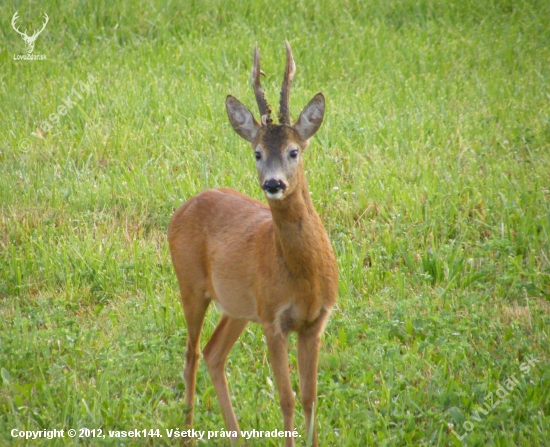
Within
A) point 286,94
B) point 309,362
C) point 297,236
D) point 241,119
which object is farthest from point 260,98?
point 309,362

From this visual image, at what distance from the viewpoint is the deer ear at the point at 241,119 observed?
4633 mm

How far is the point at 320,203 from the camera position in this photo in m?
6.99

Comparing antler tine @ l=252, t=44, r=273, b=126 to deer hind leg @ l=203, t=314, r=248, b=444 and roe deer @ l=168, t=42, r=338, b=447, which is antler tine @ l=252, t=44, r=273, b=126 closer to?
roe deer @ l=168, t=42, r=338, b=447

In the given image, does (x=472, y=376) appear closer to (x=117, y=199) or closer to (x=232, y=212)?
(x=232, y=212)

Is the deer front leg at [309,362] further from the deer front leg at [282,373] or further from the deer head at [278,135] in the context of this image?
the deer head at [278,135]

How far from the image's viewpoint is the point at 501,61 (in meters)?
9.88

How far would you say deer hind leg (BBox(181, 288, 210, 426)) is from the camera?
4.88m

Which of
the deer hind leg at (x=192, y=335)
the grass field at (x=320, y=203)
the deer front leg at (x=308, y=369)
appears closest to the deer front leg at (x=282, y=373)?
the deer front leg at (x=308, y=369)

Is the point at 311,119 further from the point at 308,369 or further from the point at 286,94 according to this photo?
the point at 308,369

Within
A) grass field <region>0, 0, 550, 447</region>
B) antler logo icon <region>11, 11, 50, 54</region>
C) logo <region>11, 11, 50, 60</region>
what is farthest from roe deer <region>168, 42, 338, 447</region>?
antler logo icon <region>11, 11, 50, 54</region>

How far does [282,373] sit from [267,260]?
61 centimetres

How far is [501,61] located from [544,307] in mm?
5155

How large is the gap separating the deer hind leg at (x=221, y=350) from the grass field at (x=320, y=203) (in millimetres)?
153

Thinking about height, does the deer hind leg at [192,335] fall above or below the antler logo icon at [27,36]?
below
